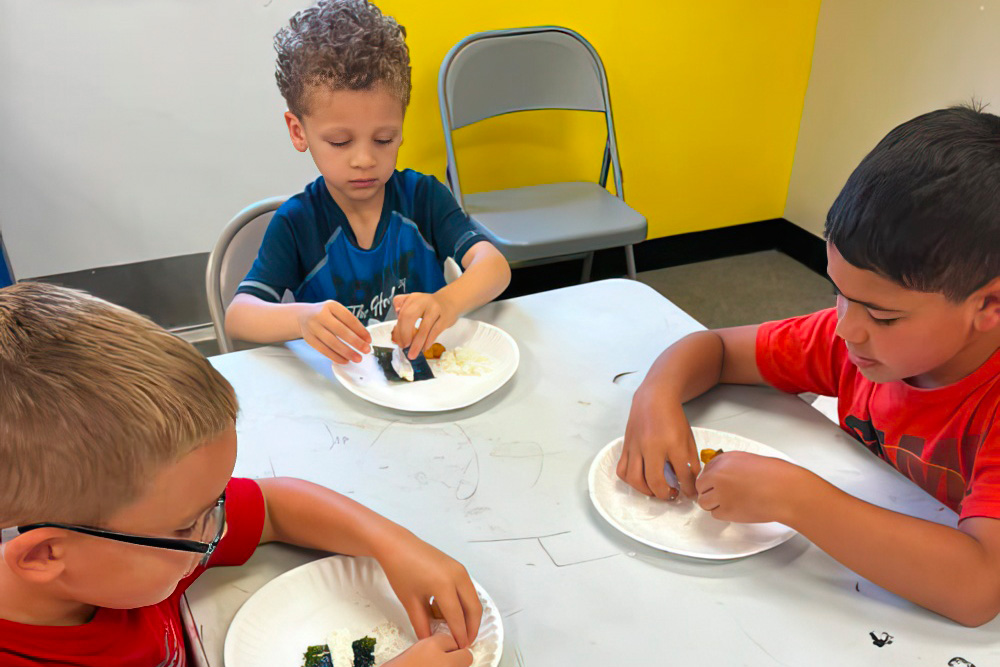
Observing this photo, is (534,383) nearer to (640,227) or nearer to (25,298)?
(25,298)

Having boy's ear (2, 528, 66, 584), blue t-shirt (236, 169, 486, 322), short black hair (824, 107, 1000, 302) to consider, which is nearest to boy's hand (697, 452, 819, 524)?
short black hair (824, 107, 1000, 302)

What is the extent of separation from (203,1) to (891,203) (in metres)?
1.94

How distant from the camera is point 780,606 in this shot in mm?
707

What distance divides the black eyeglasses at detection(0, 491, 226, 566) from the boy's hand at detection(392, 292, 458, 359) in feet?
1.44

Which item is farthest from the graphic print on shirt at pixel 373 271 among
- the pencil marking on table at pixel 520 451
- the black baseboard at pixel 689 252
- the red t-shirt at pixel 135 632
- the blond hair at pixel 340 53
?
the black baseboard at pixel 689 252

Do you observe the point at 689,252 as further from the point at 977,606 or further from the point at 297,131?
the point at 977,606

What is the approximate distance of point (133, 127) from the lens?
2182mm

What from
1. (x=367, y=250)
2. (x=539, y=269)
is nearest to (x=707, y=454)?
(x=367, y=250)

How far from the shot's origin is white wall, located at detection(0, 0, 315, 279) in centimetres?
205

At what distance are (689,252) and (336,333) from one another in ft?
7.65

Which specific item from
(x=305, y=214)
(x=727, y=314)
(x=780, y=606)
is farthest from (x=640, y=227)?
(x=780, y=606)

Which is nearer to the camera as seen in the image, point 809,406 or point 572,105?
point 809,406

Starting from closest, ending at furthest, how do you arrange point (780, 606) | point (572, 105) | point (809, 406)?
point (780, 606) → point (809, 406) → point (572, 105)

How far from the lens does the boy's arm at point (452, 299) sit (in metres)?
→ 1.09
